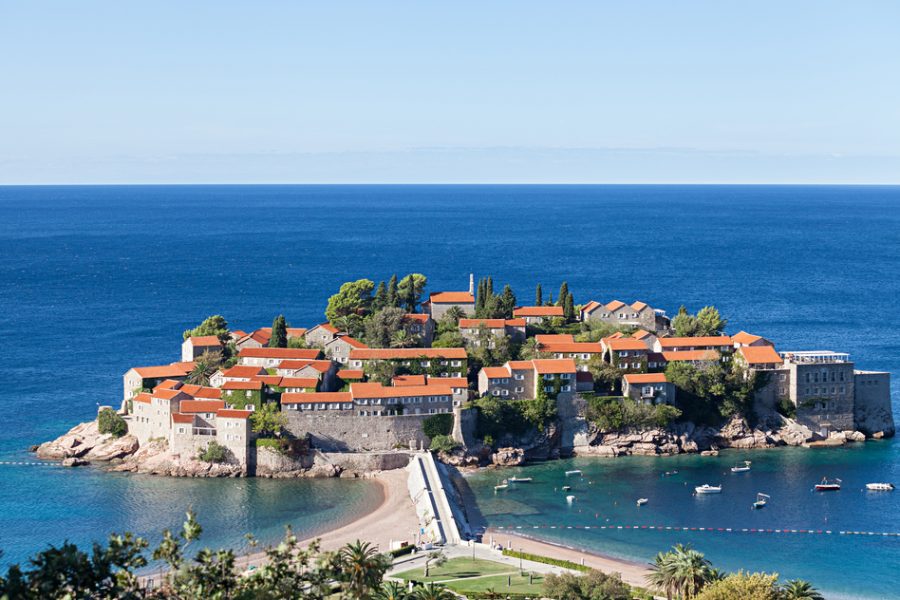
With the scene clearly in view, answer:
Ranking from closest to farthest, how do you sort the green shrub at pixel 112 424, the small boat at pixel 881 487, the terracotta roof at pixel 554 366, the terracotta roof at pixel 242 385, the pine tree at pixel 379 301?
the small boat at pixel 881 487 → the terracotta roof at pixel 242 385 → the green shrub at pixel 112 424 → the terracotta roof at pixel 554 366 → the pine tree at pixel 379 301

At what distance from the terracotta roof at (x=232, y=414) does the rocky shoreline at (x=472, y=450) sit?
305cm

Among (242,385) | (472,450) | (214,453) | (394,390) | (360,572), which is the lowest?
(472,450)

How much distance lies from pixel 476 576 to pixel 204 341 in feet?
144

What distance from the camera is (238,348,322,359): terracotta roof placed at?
298 feet

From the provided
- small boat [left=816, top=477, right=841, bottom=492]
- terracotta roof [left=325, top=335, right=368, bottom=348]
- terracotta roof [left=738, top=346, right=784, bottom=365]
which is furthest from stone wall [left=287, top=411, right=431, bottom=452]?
small boat [left=816, top=477, right=841, bottom=492]

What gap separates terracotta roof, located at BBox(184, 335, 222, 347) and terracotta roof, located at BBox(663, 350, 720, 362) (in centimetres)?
4041

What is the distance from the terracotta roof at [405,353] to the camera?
90.5 metres

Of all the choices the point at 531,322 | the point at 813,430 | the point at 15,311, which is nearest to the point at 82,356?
the point at 15,311

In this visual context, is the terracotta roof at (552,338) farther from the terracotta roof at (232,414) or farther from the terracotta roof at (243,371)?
the terracotta roof at (232,414)

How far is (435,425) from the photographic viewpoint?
84750mm

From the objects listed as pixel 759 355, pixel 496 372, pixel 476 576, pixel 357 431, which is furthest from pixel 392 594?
pixel 759 355

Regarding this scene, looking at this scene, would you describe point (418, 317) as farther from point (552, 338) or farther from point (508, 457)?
point (508, 457)

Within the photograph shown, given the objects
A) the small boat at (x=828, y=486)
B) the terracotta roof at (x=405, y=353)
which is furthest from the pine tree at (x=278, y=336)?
the small boat at (x=828, y=486)

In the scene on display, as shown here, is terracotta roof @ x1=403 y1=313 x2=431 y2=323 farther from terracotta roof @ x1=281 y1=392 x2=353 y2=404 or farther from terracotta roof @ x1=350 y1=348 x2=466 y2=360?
terracotta roof @ x1=281 y1=392 x2=353 y2=404
